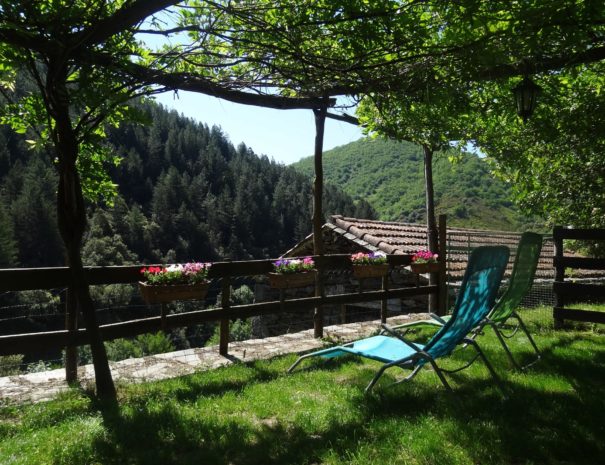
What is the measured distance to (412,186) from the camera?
46156 mm

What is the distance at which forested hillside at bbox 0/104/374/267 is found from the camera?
53.9 m

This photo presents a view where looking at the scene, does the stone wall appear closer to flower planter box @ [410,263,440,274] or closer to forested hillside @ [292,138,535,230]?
flower planter box @ [410,263,440,274]

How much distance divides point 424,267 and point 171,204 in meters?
63.6

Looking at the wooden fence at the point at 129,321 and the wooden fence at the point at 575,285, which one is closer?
the wooden fence at the point at 129,321

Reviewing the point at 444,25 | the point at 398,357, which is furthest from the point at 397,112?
the point at 398,357

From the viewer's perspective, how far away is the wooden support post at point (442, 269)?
7242 millimetres

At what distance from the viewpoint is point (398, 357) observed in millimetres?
3141

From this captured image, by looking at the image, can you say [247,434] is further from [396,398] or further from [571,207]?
[571,207]

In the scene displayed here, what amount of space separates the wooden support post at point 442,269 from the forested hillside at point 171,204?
1549 inches

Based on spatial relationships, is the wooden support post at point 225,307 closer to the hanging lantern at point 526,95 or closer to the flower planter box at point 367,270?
the flower planter box at point 367,270

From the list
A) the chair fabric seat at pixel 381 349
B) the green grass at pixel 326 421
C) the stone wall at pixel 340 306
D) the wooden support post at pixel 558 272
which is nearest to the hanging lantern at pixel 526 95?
the wooden support post at pixel 558 272

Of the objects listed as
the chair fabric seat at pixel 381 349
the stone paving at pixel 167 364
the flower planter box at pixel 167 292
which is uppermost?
the flower planter box at pixel 167 292

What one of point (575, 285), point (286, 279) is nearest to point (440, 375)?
point (286, 279)

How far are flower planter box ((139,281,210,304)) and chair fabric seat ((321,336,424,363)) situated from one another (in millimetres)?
1336
